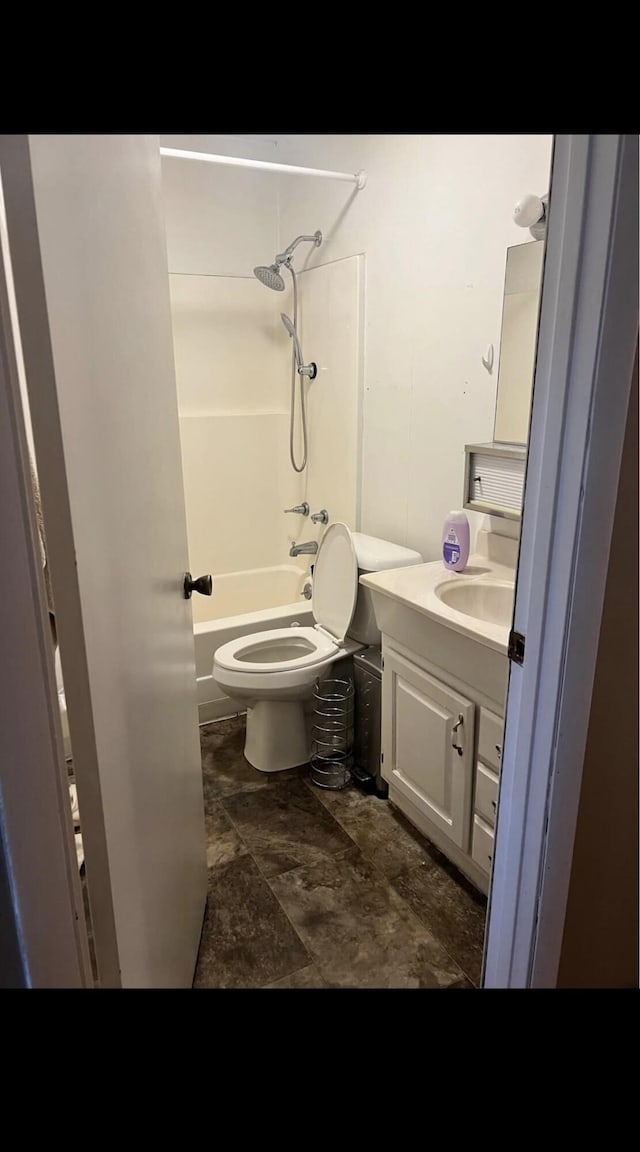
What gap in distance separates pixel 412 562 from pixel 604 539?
1349 mm

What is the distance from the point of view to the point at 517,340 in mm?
1854

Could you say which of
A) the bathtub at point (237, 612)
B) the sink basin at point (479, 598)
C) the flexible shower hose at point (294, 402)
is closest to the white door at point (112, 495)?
the sink basin at point (479, 598)

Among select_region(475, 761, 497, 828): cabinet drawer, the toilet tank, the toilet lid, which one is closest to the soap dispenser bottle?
the toilet tank

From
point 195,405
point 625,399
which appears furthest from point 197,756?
point 195,405

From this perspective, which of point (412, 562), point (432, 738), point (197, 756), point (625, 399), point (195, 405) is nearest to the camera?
point (625, 399)

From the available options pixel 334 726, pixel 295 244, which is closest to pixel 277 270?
pixel 295 244

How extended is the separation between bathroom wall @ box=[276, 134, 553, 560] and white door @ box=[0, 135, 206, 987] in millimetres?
1004

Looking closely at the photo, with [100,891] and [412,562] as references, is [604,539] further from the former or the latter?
[412,562]

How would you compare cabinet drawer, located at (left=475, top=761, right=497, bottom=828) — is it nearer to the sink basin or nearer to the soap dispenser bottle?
Answer: the sink basin

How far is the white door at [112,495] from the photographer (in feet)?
2.45

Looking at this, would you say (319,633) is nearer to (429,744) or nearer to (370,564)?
(370,564)

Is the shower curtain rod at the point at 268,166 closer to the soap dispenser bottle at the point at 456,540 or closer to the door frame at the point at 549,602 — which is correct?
the soap dispenser bottle at the point at 456,540

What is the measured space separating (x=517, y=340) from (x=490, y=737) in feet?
3.56

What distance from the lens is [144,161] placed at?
118 centimetres
